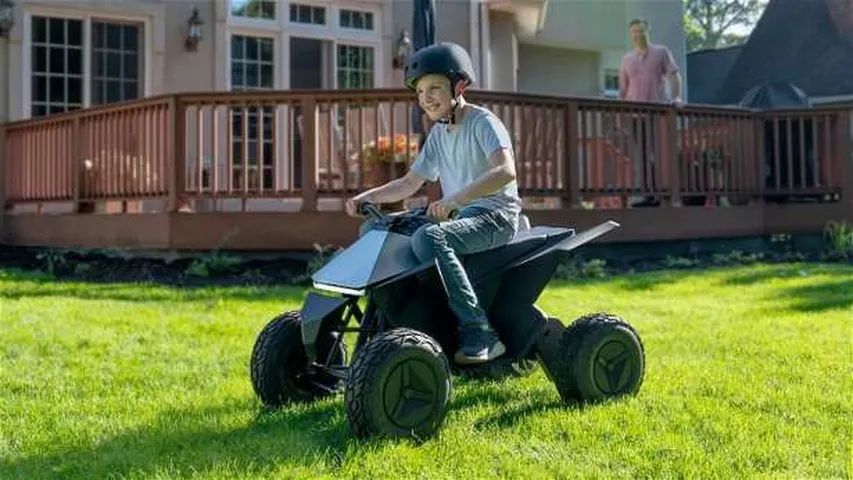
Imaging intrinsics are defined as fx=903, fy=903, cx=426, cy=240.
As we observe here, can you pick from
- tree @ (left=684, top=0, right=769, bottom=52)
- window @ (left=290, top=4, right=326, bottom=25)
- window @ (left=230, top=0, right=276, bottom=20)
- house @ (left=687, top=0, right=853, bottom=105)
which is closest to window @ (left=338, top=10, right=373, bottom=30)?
window @ (left=290, top=4, right=326, bottom=25)

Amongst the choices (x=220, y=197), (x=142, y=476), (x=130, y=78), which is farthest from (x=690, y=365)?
(x=130, y=78)

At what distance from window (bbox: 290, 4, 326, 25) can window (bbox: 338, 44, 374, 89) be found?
42cm

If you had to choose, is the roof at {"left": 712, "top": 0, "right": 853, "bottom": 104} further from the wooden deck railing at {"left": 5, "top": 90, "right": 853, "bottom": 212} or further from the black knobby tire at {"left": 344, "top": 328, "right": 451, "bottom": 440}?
the black knobby tire at {"left": 344, "top": 328, "right": 451, "bottom": 440}

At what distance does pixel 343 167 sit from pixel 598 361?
463 cm

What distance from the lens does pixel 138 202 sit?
8516mm

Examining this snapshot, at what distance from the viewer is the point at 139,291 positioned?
6738mm

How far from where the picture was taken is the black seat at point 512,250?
339 cm

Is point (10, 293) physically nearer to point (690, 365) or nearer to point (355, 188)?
point (355, 188)

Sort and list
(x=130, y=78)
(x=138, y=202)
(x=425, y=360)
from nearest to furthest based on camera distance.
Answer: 1. (x=425, y=360)
2. (x=138, y=202)
3. (x=130, y=78)

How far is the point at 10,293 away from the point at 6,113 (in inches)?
155

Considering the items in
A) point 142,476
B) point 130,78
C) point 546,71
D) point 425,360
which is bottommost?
point 142,476

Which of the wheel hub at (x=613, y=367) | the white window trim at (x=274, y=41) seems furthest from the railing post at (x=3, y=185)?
the wheel hub at (x=613, y=367)

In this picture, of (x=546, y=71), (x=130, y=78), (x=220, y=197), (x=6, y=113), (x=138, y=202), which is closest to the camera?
(x=220, y=197)

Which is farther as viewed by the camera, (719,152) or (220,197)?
(719,152)
